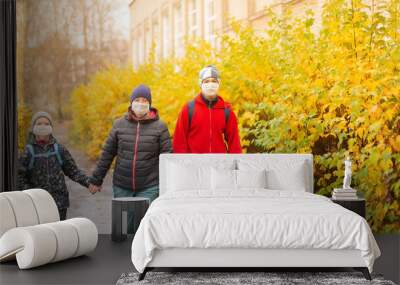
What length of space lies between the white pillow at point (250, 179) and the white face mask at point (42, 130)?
210 cm

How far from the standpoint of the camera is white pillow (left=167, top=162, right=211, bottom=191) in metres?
6.50

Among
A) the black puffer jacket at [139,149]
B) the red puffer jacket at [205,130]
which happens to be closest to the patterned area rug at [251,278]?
the black puffer jacket at [139,149]

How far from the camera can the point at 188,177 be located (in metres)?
6.55

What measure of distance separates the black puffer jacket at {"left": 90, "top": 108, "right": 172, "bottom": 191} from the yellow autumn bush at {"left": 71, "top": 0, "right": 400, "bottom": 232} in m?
0.56

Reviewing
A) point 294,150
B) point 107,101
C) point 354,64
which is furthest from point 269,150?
point 107,101

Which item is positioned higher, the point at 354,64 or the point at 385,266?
the point at 354,64

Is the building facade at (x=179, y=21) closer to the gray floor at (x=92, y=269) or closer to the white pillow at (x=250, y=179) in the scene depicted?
the white pillow at (x=250, y=179)

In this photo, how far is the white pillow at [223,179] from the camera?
6.39 metres

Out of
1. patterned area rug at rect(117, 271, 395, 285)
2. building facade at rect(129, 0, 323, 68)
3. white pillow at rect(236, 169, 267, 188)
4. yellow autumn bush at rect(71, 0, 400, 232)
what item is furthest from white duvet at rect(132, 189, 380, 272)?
building facade at rect(129, 0, 323, 68)

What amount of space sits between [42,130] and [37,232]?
2.07 metres

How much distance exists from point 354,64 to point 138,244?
3301mm

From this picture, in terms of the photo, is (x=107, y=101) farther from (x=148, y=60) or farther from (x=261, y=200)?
(x=261, y=200)

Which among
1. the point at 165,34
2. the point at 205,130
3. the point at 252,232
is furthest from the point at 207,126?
the point at 252,232

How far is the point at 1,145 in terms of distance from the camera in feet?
23.3
